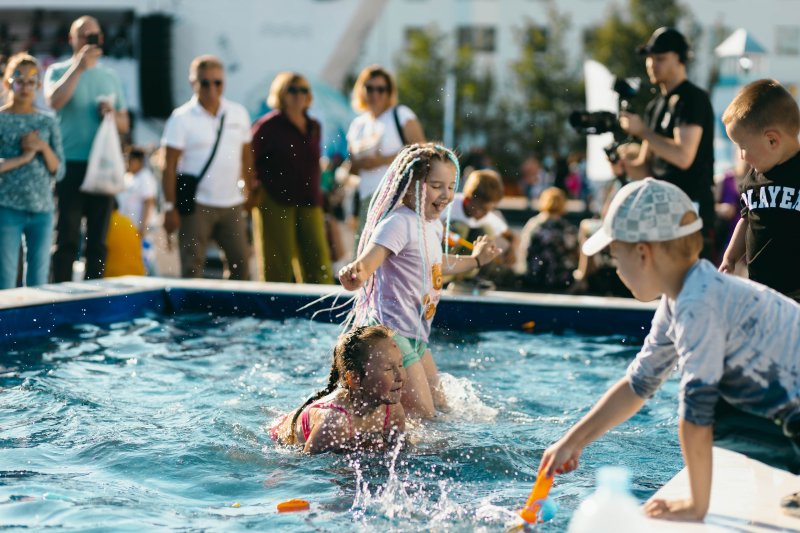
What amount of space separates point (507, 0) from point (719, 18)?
9.20 meters

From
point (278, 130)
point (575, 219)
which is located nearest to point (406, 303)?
point (278, 130)

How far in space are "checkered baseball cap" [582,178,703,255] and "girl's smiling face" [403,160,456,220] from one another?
1.99 m

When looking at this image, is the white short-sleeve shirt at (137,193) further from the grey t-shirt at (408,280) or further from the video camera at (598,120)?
the grey t-shirt at (408,280)

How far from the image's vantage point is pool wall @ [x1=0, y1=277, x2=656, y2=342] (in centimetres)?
709

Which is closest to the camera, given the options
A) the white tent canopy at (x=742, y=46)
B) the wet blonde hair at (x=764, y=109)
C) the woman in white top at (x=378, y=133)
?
the wet blonde hair at (x=764, y=109)

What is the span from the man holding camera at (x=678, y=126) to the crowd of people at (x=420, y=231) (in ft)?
0.04

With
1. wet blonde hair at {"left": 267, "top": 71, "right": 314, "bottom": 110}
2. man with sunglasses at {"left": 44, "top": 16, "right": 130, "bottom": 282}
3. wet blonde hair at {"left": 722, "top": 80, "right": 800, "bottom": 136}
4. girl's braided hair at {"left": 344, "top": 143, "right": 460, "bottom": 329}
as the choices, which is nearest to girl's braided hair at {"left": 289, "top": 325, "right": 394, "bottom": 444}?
girl's braided hair at {"left": 344, "top": 143, "right": 460, "bottom": 329}

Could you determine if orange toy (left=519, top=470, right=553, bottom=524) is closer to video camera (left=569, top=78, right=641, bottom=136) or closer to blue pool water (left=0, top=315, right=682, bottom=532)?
blue pool water (left=0, top=315, right=682, bottom=532)

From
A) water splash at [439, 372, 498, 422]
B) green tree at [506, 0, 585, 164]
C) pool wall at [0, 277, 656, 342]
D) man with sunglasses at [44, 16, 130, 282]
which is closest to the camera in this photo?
water splash at [439, 372, 498, 422]

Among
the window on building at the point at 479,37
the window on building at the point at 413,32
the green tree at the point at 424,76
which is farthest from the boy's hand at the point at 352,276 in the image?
the window on building at the point at 479,37

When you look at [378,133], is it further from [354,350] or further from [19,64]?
[354,350]

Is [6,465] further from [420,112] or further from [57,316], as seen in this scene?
[420,112]

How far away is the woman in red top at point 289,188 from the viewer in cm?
862

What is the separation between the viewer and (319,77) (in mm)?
32375
